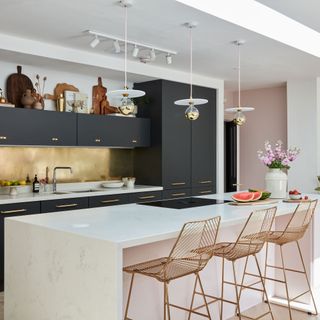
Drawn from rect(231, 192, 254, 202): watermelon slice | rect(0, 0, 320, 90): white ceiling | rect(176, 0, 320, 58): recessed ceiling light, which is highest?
rect(176, 0, 320, 58): recessed ceiling light

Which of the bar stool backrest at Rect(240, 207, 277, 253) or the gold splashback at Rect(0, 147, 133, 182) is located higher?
the gold splashback at Rect(0, 147, 133, 182)

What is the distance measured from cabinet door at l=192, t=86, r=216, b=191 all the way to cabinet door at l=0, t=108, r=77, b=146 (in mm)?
2127

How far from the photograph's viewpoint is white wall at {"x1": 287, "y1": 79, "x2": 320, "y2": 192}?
23.7ft

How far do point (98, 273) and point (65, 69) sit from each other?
386 centimetres

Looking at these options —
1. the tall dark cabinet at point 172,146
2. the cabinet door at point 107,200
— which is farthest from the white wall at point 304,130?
the cabinet door at point 107,200

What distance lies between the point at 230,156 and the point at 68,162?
367 cm

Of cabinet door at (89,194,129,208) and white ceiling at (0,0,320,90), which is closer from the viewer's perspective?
white ceiling at (0,0,320,90)

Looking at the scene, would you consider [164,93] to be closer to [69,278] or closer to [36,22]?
[36,22]

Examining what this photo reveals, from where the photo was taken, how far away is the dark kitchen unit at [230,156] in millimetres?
8562

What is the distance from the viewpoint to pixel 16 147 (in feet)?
17.6

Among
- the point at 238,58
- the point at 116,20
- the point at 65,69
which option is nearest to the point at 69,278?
the point at 116,20

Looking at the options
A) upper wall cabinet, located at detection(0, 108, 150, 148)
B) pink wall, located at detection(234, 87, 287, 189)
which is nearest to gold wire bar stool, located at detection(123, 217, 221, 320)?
upper wall cabinet, located at detection(0, 108, 150, 148)

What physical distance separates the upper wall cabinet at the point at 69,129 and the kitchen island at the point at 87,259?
2.02 m

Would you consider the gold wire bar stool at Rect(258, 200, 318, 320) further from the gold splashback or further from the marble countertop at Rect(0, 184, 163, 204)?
the gold splashback
